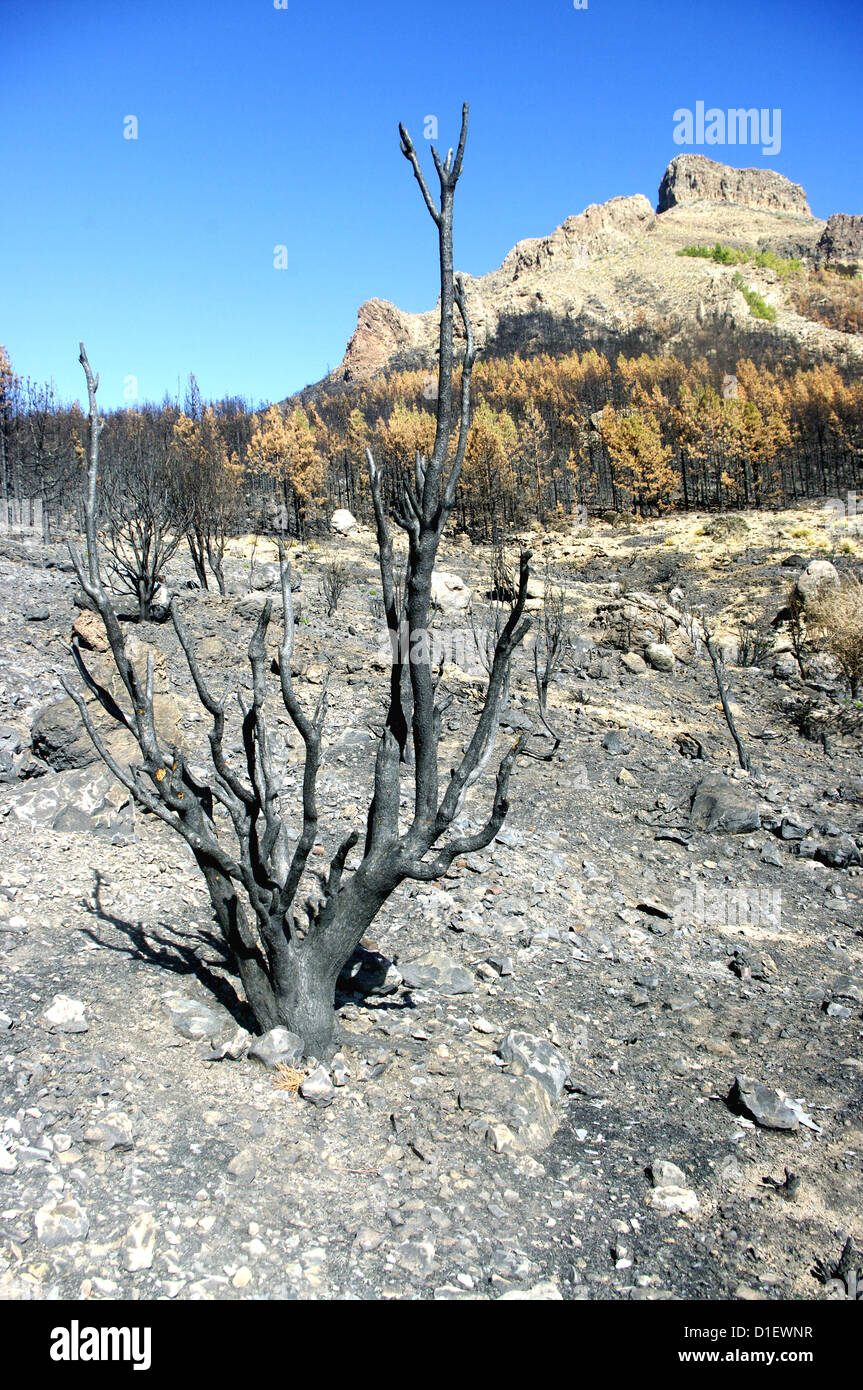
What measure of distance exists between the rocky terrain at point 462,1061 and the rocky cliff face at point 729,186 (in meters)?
171

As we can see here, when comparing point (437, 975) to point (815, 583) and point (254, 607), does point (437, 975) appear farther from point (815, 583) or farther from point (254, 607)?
point (815, 583)

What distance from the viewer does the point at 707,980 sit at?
5.44m

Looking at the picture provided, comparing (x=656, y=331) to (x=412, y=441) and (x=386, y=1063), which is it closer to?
(x=412, y=441)

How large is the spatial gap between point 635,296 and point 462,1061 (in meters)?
104

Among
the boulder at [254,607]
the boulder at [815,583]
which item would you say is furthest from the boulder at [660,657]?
the boulder at [254,607]

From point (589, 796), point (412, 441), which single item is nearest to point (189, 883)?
point (589, 796)

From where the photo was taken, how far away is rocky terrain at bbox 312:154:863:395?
78562 millimetres

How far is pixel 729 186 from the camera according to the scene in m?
146

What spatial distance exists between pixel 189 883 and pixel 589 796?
16.1 ft

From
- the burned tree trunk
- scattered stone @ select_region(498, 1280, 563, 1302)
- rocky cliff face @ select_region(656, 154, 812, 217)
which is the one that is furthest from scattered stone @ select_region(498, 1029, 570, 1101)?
rocky cliff face @ select_region(656, 154, 812, 217)

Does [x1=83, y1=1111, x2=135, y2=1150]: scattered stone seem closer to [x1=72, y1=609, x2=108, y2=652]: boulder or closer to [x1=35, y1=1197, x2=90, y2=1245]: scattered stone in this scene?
[x1=35, y1=1197, x2=90, y2=1245]: scattered stone

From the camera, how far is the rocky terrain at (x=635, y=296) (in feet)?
258

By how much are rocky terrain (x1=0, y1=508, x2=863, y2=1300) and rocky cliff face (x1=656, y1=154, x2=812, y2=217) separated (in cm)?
17077

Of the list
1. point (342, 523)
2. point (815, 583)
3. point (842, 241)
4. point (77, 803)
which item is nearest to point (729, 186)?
point (842, 241)
